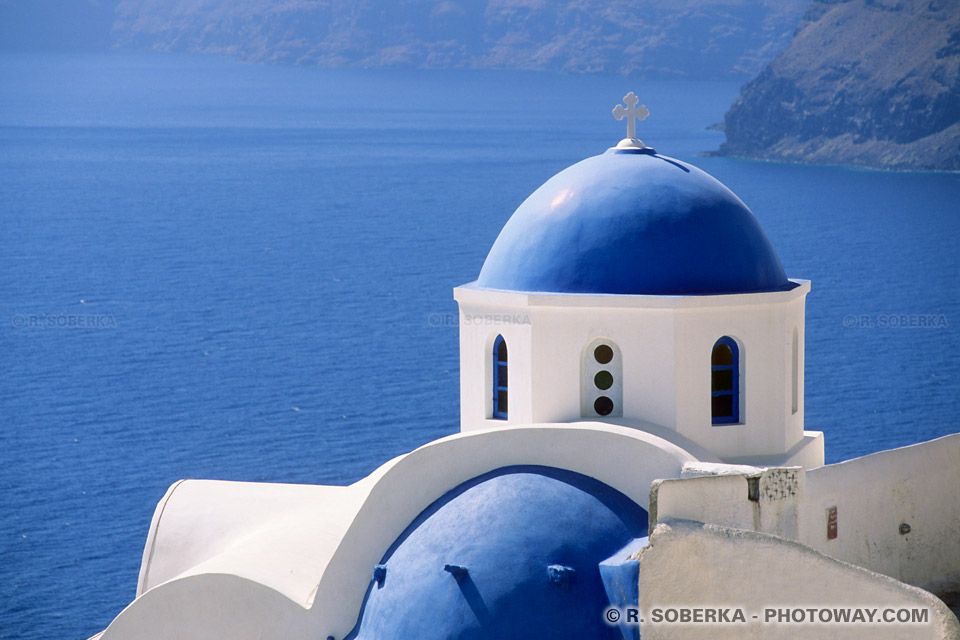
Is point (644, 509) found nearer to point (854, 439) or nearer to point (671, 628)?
point (671, 628)

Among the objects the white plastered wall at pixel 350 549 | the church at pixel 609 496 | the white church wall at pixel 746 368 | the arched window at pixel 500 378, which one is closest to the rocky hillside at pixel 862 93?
the white church wall at pixel 746 368

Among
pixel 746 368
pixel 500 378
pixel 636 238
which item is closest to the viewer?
pixel 636 238

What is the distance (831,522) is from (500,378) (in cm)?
427

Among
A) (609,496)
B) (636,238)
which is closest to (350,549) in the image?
(609,496)

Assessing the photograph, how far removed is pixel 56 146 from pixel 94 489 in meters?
88.9

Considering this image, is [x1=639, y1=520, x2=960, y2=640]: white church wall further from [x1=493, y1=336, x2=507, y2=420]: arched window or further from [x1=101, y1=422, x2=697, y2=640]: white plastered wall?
[x1=493, y1=336, x2=507, y2=420]: arched window

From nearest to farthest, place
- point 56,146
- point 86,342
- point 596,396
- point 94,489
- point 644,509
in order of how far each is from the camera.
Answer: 1. point 644,509
2. point 596,396
3. point 94,489
4. point 86,342
5. point 56,146

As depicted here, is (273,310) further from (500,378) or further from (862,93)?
(862,93)

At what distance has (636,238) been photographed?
16.6m

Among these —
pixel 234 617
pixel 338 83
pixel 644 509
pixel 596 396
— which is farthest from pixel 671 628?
pixel 338 83

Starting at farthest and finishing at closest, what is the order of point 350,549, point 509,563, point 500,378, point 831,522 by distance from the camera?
point 500,378 < point 831,522 < point 350,549 < point 509,563

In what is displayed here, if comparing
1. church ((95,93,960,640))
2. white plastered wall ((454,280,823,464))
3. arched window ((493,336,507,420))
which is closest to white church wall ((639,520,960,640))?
church ((95,93,960,640))

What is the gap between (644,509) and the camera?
14.9 metres

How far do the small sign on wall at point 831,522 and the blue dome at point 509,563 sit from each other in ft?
8.22
